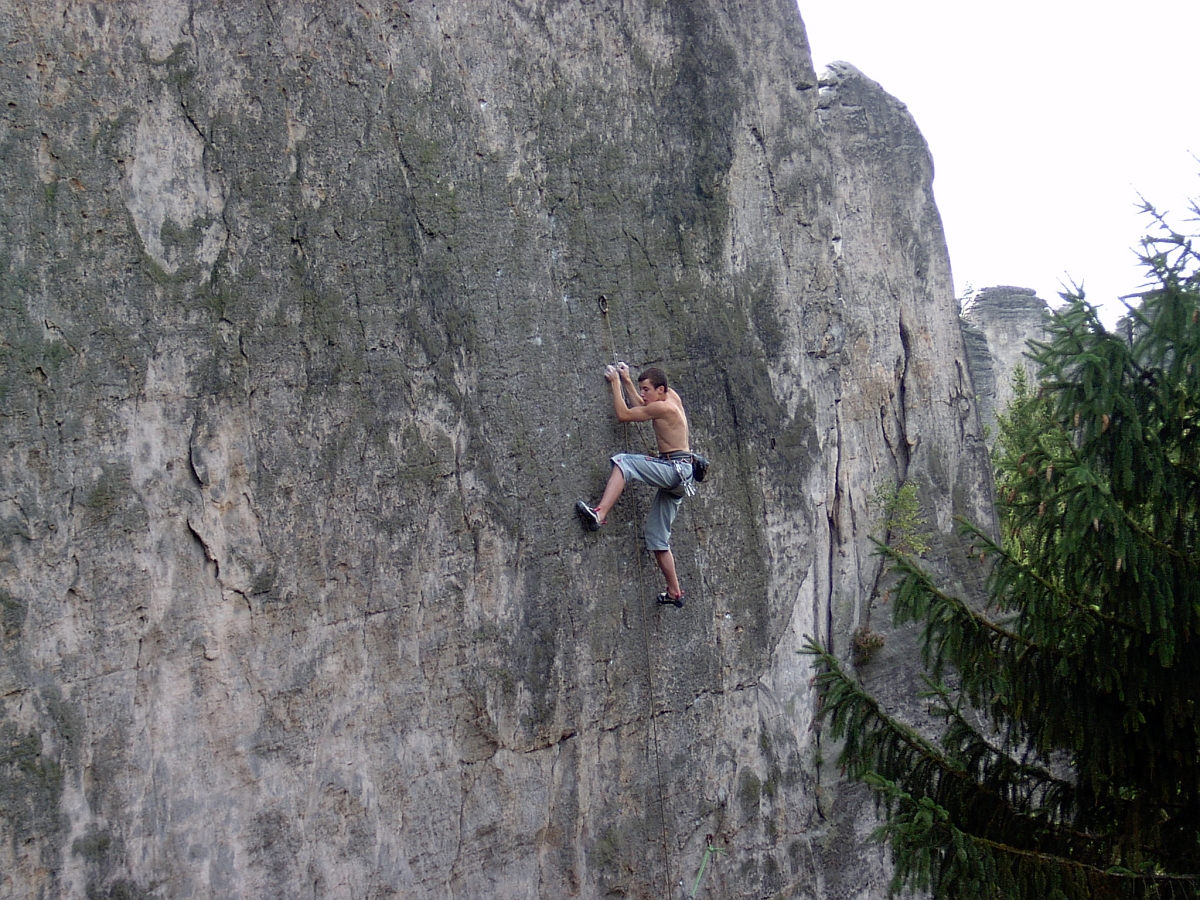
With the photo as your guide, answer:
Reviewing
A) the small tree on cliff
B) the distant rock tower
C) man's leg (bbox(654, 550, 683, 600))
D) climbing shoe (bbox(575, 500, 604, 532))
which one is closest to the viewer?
the small tree on cliff

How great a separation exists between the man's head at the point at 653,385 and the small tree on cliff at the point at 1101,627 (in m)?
1.42

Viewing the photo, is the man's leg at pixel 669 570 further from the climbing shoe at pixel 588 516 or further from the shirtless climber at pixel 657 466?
the climbing shoe at pixel 588 516

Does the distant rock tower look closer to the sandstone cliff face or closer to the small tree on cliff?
the sandstone cliff face

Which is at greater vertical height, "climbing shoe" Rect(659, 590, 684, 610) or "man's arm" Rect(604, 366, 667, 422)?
"man's arm" Rect(604, 366, 667, 422)

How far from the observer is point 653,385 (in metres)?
4.99

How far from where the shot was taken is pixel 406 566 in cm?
459

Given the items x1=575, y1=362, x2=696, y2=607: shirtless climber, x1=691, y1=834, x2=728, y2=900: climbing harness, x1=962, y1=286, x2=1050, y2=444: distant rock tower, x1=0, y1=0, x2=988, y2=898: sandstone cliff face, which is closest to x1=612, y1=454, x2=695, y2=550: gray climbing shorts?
x1=575, y1=362, x2=696, y2=607: shirtless climber

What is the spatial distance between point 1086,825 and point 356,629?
3.29m

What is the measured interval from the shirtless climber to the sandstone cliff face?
124mm

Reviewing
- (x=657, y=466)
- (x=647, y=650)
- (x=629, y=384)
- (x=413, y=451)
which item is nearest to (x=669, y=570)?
(x=647, y=650)

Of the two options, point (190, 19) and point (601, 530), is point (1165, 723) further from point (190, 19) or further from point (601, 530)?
point (190, 19)

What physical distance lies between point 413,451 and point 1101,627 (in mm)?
2987

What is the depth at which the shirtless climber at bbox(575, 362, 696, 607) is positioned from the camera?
495 centimetres

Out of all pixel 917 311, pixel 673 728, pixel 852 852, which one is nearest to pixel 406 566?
pixel 673 728
